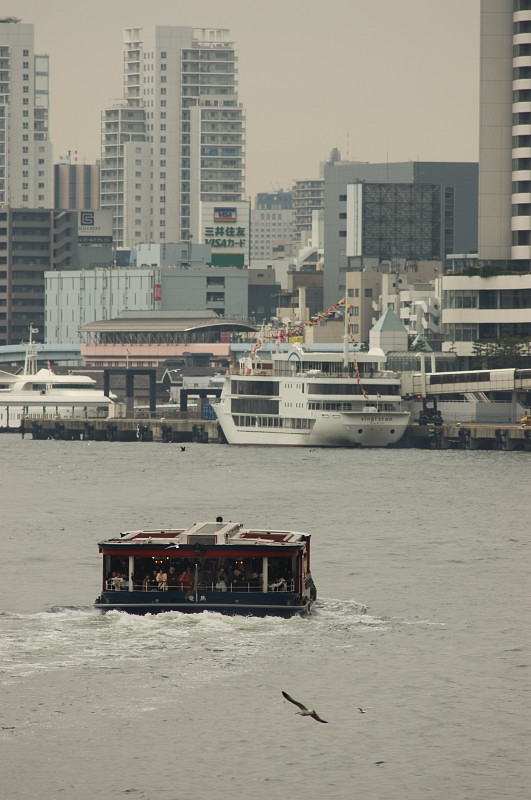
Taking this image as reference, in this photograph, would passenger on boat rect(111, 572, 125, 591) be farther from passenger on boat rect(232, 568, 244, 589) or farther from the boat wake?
passenger on boat rect(232, 568, 244, 589)

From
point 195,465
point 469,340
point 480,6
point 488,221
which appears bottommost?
point 195,465

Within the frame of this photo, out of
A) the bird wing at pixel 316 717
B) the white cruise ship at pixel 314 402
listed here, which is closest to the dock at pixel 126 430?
the white cruise ship at pixel 314 402

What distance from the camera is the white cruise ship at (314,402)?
522ft

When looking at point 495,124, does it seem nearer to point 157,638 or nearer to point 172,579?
point 172,579

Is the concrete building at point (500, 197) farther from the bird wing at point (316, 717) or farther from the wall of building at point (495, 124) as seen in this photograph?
the bird wing at point (316, 717)

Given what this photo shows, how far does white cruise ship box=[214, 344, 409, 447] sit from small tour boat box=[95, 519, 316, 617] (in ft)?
333

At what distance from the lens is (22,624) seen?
5641 cm

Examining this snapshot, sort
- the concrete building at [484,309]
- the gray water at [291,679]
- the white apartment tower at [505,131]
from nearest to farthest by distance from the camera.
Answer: the gray water at [291,679], the concrete building at [484,309], the white apartment tower at [505,131]

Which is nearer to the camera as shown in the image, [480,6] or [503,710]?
[503,710]

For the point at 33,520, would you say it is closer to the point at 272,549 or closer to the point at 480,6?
the point at 272,549

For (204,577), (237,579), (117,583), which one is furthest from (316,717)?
(117,583)

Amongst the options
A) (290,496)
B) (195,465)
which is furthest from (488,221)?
(290,496)

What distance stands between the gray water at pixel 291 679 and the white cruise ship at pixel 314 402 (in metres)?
70.0

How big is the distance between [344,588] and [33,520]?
107 feet
